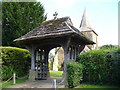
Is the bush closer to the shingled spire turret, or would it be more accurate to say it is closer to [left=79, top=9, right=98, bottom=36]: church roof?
[left=79, top=9, right=98, bottom=36]: church roof

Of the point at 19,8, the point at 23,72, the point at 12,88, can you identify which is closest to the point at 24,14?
the point at 19,8

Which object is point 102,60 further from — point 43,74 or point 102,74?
point 43,74

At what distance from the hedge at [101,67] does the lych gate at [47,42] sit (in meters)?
1.26

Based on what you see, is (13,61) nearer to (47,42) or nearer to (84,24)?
(47,42)

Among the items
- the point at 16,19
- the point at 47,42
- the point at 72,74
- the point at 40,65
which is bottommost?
the point at 72,74

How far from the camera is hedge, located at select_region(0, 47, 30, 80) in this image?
1112cm

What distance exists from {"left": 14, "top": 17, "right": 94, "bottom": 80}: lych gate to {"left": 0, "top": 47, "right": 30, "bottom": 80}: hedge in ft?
6.70

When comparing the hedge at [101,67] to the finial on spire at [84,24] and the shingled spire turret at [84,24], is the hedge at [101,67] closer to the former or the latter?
the shingled spire turret at [84,24]

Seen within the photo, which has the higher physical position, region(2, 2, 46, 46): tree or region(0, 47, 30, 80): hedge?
region(2, 2, 46, 46): tree

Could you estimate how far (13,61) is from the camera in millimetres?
11688

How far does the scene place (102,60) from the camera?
8.47m

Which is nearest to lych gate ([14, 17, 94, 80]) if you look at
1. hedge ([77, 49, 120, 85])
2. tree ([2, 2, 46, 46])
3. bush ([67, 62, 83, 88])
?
bush ([67, 62, 83, 88])

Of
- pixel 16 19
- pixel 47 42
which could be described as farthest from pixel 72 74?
pixel 16 19

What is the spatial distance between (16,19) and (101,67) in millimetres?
13933
